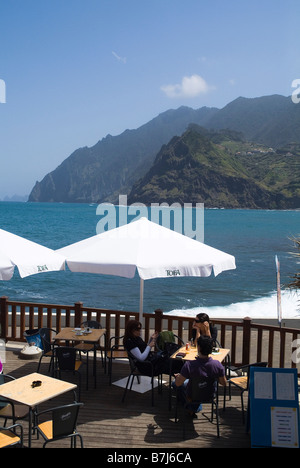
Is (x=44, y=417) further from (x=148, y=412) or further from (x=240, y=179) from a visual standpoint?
(x=240, y=179)

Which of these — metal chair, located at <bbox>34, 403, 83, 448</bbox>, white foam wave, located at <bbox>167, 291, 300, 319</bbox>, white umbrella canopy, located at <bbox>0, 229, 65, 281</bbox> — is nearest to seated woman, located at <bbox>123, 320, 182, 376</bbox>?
white umbrella canopy, located at <bbox>0, 229, 65, 281</bbox>

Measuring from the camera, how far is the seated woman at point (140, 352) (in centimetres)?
711

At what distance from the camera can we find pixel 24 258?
737 cm

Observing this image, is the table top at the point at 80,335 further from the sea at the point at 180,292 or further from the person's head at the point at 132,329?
the sea at the point at 180,292

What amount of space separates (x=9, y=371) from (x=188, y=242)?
4.02 metres

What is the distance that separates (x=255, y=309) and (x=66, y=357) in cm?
2227

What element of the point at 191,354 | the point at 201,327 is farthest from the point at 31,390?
the point at 201,327

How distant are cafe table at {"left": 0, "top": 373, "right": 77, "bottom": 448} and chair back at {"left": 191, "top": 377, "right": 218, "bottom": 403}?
154 centimetres

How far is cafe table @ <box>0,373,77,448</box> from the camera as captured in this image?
518 centimetres

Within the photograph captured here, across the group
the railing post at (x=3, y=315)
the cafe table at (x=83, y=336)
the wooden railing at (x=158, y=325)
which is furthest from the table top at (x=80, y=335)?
the railing post at (x=3, y=315)

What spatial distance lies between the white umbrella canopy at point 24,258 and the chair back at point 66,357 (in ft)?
4.07

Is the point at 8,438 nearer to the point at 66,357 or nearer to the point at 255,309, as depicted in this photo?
the point at 66,357

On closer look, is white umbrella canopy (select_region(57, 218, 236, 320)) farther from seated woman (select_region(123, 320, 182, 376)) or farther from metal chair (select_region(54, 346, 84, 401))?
metal chair (select_region(54, 346, 84, 401))
